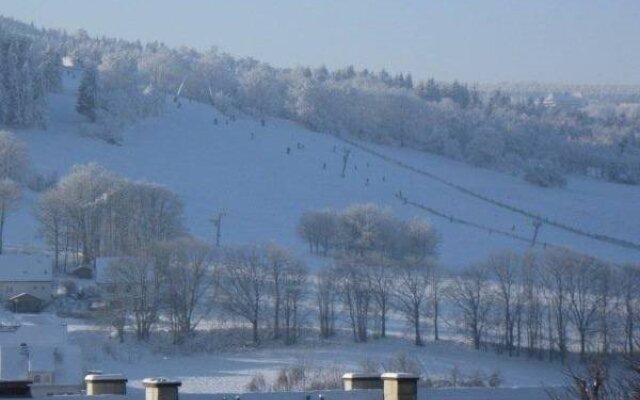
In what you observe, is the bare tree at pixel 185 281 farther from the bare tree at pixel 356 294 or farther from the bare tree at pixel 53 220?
the bare tree at pixel 53 220

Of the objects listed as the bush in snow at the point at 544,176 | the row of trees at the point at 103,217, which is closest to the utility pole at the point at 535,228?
the row of trees at the point at 103,217

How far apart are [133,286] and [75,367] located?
514 inches

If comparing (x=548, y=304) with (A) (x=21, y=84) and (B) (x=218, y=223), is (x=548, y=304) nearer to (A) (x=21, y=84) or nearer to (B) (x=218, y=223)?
(B) (x=218, y=223)

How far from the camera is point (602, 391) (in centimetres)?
1190

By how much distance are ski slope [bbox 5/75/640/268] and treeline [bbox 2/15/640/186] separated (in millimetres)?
2583

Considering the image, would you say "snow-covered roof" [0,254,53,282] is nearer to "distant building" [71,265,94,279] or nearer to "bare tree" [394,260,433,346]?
"distant building" [71,265,94,279]

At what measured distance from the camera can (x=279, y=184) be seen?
64812mm

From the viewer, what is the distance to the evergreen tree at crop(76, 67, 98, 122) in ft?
242

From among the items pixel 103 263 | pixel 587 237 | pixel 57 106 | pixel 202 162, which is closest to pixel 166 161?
pixel 202 162

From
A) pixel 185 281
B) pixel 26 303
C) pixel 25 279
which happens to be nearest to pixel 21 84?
pixel 25 279

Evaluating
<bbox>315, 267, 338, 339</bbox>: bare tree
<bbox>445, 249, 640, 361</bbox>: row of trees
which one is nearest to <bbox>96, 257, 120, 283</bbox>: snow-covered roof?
<bbox>315, 267, 338, 339</bbox>: bare tree

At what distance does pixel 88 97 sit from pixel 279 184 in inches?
578

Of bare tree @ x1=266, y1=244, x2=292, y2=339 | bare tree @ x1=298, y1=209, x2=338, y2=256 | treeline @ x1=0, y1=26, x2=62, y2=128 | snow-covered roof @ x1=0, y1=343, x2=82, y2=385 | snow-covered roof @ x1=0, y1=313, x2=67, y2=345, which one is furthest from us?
treeline @ x1=0, y1=26, x2=62, y2=128

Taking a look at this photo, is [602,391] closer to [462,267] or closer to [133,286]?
[133,286]
